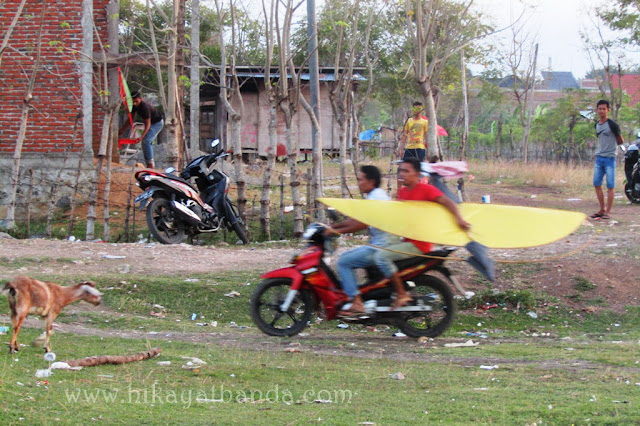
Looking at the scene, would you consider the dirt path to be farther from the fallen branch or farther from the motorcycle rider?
the fallen branch

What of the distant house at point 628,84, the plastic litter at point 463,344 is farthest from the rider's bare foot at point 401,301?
the distant house at point 628,84

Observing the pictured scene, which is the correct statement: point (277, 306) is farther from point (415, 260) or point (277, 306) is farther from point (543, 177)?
point (543, 177)

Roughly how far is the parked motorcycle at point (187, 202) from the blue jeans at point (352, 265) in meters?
4.99

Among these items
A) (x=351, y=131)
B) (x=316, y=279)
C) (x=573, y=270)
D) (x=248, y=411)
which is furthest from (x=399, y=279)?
(x=351, y=131)

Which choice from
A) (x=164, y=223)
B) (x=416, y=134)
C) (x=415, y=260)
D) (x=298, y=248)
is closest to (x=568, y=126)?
(x=416, y=134)

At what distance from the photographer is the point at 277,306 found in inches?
264

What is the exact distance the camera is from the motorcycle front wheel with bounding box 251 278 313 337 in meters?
6.70

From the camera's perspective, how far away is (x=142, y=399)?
4430mm

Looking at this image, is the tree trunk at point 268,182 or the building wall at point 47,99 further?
the building wall at point 47,99

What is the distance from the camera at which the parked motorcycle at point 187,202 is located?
10914 millimetres

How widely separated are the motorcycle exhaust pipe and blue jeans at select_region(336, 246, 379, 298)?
495 centimetres

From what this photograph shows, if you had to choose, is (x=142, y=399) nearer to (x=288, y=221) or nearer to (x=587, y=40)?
(x=288, y=221)

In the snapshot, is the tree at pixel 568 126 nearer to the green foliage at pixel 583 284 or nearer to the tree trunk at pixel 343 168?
the tree trunk at pixel 343 168

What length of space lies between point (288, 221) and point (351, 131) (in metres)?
12.5
